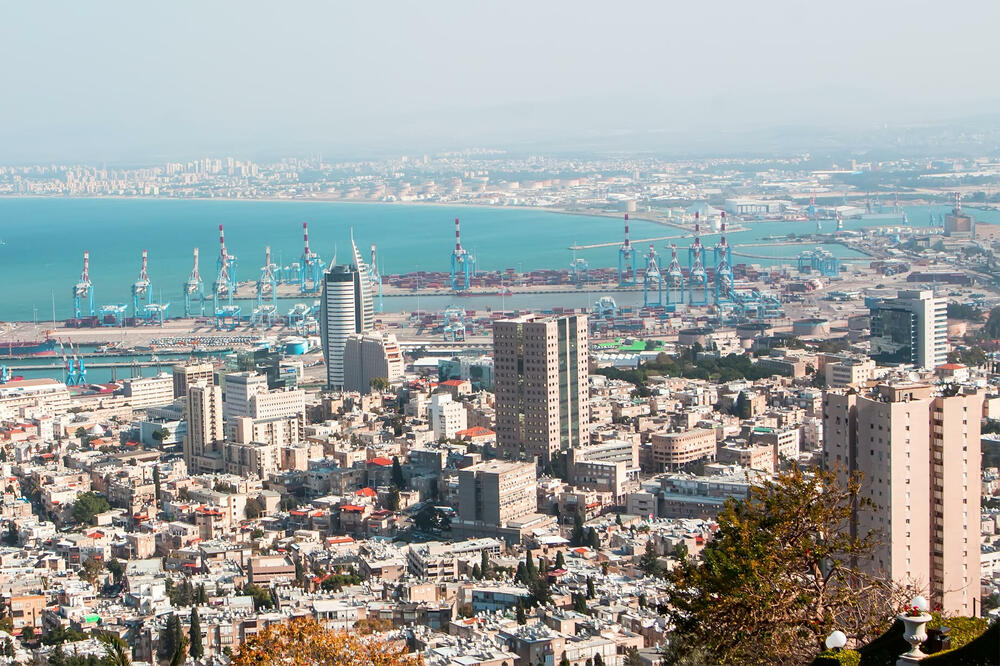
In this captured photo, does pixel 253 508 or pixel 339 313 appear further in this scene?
pixel 339 313

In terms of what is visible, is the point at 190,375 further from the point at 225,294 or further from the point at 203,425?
the point at 225,294

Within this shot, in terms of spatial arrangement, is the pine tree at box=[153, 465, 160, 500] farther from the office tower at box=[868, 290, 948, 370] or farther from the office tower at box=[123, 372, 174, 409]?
the office tower at box=[868, 290, 948, 370]

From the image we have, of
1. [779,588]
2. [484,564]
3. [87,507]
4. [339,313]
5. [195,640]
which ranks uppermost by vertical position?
[779,588]

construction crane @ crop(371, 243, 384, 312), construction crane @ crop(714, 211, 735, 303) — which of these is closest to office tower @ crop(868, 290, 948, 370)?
construction crane @ crop(714, 211, 735, 303)

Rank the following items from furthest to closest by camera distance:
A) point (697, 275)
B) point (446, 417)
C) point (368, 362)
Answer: point (697, 275), point (368, 362), point (446, 417)

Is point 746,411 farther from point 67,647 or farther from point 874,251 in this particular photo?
point 874,251

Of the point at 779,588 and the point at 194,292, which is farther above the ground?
the point at 779,588

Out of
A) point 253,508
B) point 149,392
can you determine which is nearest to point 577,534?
point 253,508
